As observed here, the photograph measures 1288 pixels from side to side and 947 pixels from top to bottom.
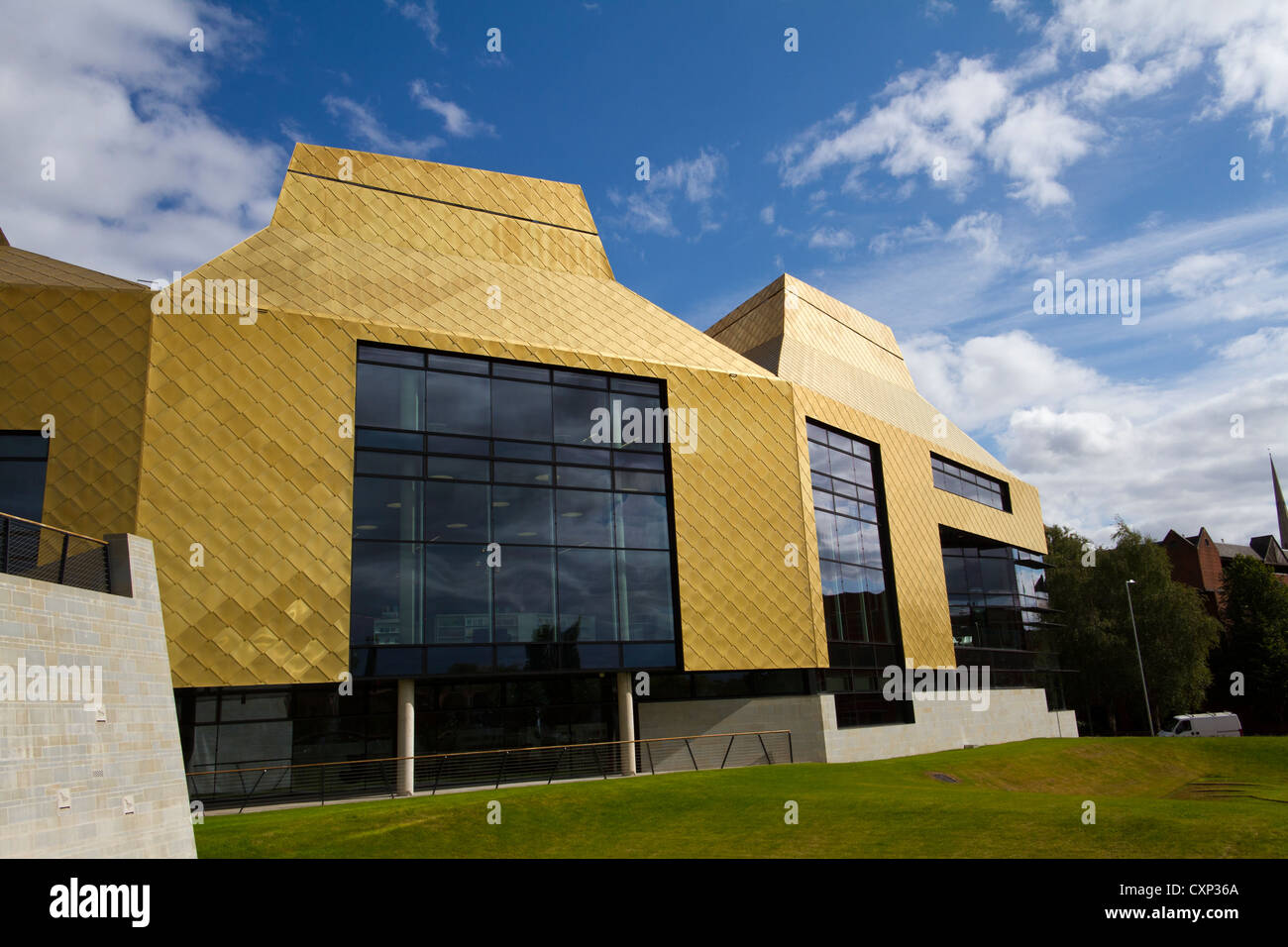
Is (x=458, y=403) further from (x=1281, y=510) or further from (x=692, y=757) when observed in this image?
(x=1281, y=510)

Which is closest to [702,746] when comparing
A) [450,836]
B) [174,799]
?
[450,836]

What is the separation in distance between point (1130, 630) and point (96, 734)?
55.1 meters

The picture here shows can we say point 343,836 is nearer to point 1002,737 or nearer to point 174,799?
point 174,799

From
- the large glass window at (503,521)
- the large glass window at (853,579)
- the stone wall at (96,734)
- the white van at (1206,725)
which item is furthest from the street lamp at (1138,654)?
the stone wall at (96,734)

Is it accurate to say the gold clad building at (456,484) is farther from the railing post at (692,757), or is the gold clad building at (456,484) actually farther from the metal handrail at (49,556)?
the metal handrail at (49,556)

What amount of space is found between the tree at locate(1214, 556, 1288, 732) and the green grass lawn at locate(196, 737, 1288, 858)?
5353 centimetres

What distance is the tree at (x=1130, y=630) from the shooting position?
5212 cm

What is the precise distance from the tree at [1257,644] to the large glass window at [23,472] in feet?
227

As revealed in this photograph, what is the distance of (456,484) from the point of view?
23.5 meters

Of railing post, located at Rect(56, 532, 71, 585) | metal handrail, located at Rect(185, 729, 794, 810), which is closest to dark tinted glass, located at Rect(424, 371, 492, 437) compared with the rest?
metal handrail, located at Rect(185, 729, 794, 810)

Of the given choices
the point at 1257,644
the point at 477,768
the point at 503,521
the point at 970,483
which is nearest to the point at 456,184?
the point at 503,521

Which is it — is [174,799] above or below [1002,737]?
above
